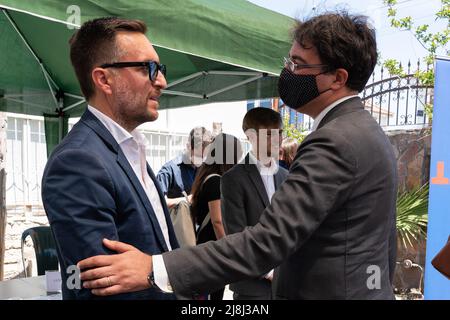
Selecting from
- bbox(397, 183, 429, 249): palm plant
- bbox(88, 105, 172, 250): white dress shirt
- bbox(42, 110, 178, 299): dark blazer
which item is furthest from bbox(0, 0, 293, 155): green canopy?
bbox(397, 183, 429, 249): palm plant

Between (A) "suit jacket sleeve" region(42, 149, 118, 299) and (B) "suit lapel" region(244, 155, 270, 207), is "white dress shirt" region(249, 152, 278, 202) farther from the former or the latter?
(A) "suit jacket sleeve" region(42, 149, 118, 299)

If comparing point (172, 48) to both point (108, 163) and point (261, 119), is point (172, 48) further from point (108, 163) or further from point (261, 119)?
point (108, 163)

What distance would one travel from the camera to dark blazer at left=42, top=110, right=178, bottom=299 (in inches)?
44.6

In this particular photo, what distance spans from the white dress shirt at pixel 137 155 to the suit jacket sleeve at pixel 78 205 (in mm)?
238

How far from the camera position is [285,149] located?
14.9 ft

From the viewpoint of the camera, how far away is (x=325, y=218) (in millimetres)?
1274

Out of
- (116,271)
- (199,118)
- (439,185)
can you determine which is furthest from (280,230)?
(199,118)

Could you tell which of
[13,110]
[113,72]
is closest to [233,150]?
[113,72]

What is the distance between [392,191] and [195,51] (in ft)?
4.80

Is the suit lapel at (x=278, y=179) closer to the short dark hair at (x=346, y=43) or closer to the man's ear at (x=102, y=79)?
the short dark hair at (x=346, y=43)

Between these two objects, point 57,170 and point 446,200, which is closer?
point 57,170

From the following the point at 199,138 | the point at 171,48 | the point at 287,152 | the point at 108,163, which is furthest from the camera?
the point at 287,152

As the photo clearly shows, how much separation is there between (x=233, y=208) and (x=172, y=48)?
Answer: 1.07m
